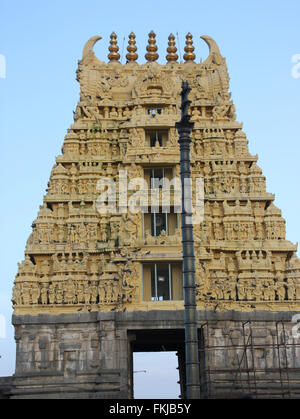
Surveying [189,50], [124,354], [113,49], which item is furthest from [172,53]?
[124,354]

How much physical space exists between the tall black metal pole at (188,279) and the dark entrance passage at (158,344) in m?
10.6

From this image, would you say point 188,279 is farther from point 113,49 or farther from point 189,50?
point 113,49

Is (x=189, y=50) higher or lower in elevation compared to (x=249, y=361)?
higher

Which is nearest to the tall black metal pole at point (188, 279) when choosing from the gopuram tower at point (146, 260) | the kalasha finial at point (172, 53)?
the gopuram tower at point (146, 260)

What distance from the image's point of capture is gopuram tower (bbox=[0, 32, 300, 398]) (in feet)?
110

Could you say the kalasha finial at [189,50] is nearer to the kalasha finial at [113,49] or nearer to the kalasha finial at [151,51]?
the kalasha finial at [151,51]

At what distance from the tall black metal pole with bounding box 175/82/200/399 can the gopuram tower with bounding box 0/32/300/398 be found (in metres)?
8.88

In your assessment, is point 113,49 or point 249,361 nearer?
point 249,361

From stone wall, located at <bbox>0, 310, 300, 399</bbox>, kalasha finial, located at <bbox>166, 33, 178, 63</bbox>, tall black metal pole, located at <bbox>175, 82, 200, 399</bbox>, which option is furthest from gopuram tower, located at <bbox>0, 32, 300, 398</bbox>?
tall black metal pole, located at <bbox>175, 82, 200, 399</bbox>

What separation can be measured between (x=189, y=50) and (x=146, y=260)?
1484 centimetres

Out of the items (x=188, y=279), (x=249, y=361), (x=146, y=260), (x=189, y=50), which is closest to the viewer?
(x=188, y=279)

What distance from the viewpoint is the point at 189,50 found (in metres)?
42.5
